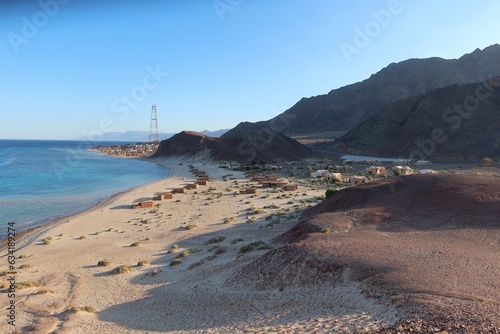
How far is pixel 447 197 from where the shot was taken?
1758 centimetres

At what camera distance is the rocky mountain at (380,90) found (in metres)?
140

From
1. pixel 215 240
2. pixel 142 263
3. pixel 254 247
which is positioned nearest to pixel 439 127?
pixel 215 240

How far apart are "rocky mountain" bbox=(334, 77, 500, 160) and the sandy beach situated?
5289 cm

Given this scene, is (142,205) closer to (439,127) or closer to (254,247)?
(254,247)

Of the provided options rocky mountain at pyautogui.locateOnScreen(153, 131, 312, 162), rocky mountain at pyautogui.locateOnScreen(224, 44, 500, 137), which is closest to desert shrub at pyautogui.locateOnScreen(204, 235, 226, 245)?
rocky mountain at pyautogui.locateOnScreen(153, 131, 312, 162)

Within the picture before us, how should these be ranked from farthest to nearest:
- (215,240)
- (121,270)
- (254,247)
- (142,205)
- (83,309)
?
(142,205), (215,240), (254,247), (121,270), (83,309)

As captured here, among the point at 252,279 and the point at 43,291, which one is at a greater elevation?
the point at 252,279

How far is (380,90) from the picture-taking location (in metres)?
155

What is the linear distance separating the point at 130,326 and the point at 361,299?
6.14 meters

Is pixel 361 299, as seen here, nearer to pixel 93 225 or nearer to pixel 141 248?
pixel 141 248

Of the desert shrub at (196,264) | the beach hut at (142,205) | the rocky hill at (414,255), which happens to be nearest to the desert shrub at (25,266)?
the desert shrub at (196,264)
